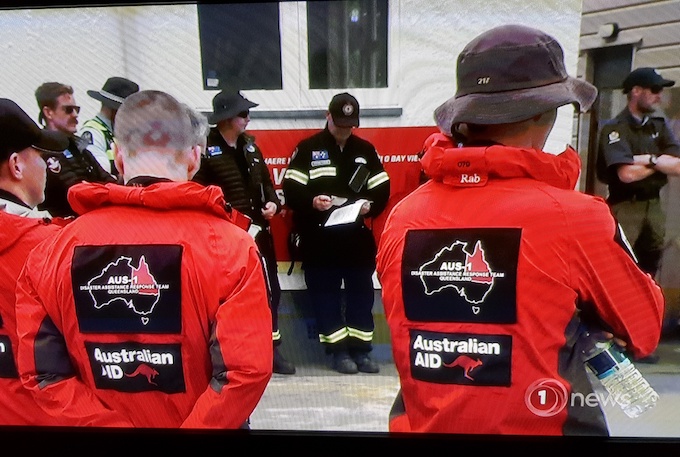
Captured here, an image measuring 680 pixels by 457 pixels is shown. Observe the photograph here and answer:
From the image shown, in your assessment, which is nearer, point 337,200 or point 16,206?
point 16,206

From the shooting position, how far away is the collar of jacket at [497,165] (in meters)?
1.19

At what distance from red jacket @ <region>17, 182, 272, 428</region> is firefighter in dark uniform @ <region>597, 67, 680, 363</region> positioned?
996 millimetres

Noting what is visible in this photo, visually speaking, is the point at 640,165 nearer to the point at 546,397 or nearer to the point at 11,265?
the point at 546,397

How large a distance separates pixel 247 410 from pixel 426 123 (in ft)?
3.08

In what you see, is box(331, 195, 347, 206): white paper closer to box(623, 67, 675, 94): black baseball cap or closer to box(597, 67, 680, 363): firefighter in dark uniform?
box(597, 67, 680, 363): firefighter in dark uniform

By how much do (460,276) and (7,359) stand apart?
1.27m

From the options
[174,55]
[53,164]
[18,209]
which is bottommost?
[18,209]

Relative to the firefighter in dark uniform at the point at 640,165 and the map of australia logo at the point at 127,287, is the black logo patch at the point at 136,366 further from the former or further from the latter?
the firefighter in dark uniform at the point at 640,165

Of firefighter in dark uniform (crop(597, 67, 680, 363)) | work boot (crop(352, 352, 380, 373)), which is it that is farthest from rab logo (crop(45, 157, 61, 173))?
firefighter in dark uniform (crop(597, 67, 680, 363))

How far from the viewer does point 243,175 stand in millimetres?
1652

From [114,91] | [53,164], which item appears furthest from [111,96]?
[53,164]

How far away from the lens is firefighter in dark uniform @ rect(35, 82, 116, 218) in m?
1.62

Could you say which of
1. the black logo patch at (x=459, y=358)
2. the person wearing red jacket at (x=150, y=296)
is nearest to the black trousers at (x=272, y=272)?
the person wearing red jacket at (x=150, y=296)

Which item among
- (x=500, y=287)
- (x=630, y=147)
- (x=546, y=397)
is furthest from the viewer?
(x=630, y=147)
